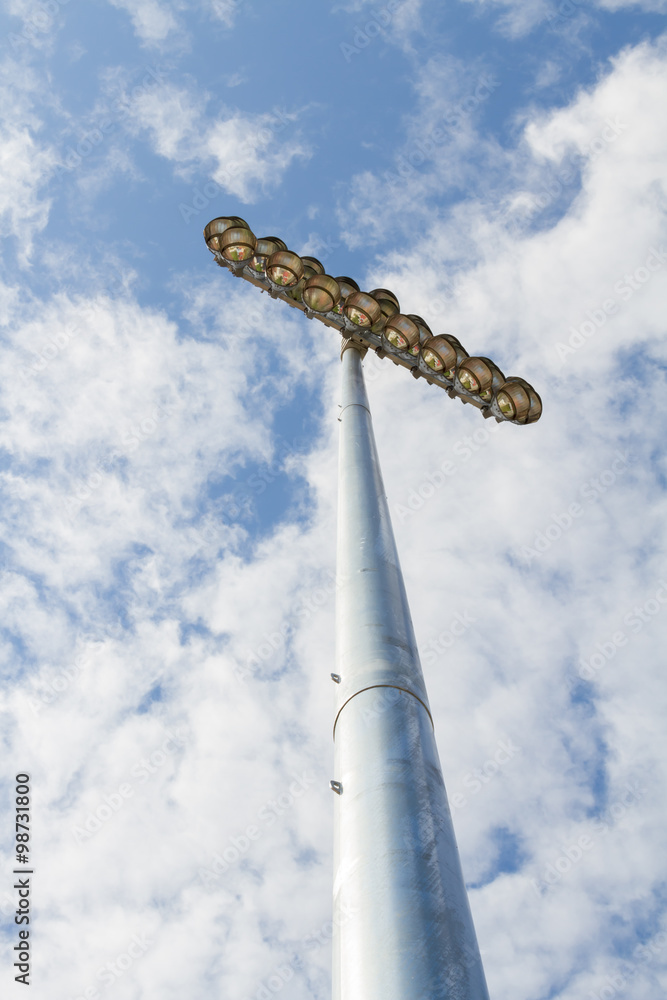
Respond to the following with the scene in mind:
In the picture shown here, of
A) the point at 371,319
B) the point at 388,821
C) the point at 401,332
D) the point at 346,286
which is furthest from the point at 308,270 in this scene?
the point at 388,821

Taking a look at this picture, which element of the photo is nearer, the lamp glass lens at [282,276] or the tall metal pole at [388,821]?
the tall metal pole at [388,821]

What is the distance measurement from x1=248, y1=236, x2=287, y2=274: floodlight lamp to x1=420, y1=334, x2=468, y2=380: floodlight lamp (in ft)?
8.28

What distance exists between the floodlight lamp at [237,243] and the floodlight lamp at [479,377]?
3.35 m

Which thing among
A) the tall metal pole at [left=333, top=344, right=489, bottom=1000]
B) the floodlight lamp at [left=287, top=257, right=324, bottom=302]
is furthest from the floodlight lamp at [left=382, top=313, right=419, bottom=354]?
the tall metal pole at [left=333, top=344, right=489, bottom=1000]

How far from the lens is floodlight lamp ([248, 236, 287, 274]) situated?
11.0 m

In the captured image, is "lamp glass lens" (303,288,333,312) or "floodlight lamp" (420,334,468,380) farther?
"floodlight lamp" (420,334,468,380)

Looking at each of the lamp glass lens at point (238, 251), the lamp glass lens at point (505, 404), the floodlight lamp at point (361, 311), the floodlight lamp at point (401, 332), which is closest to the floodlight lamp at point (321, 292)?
the floodlight lamp at point (361, 311)

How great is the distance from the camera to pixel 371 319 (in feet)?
34.6

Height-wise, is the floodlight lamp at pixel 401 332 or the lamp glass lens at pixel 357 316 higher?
the lamp glass lens at pixel 357 316

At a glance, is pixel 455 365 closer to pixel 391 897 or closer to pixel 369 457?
pixel 369 457

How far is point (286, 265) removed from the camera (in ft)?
34.2

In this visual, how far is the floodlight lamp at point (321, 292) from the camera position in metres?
10.4

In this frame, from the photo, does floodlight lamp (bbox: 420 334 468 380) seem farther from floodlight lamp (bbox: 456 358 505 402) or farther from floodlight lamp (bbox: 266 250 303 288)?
floodlight lamp (bbox: 266 250 303 288)

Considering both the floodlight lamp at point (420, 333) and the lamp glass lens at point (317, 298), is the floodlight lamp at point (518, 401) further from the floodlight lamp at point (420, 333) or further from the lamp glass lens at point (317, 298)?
the lamp glass lens at point (317, 298)
